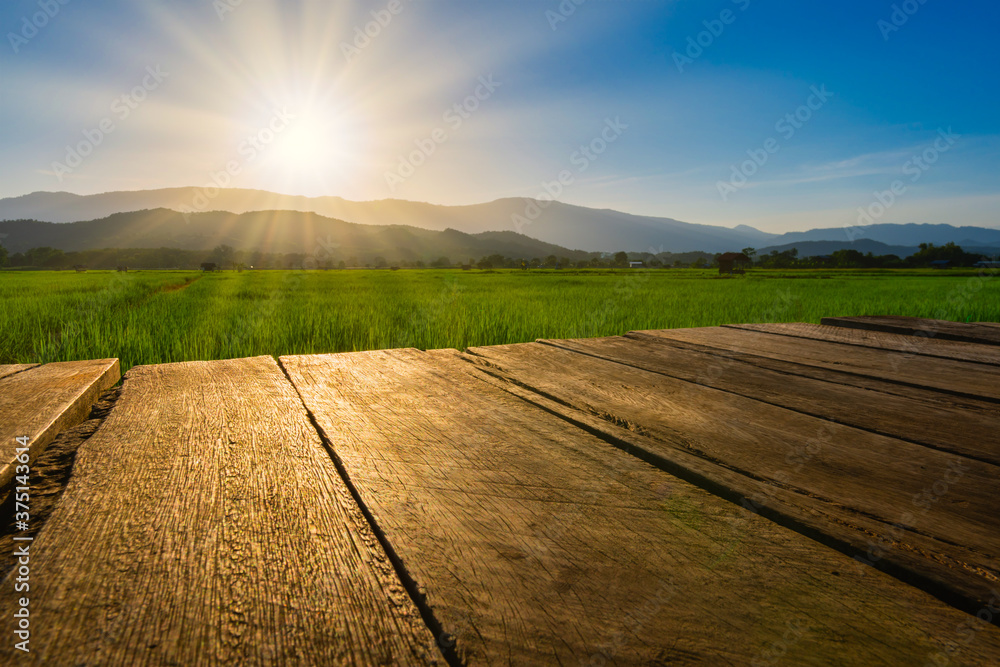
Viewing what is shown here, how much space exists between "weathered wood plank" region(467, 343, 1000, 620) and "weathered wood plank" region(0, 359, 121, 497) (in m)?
1.29

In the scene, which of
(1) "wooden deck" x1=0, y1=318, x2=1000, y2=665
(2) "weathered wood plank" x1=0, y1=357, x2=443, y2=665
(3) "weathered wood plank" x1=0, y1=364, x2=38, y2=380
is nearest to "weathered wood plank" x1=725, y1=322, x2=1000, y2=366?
(1) "wooden deck" x1=0, y1=318, x2=1000, y2=665

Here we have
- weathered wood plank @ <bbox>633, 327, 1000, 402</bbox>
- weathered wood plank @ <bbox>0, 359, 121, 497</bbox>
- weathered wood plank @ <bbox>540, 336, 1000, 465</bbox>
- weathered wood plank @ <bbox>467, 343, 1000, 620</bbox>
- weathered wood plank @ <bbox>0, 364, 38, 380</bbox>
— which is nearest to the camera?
weathered wood plank @ <bbox>467, 343, 1000, 620</bbox>

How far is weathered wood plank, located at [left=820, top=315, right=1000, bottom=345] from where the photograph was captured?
2736 millimetres

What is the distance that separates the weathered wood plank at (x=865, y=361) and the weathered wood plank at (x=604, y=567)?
144 centimetres

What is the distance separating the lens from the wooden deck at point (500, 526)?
1.80 feet

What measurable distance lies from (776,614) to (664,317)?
5569 mm

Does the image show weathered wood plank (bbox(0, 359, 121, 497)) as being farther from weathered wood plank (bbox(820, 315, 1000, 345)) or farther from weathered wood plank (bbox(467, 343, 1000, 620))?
weathered wood plank (bbox(820, 315, 1000, 345))

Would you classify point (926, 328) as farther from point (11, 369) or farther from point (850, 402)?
point (11, 369)

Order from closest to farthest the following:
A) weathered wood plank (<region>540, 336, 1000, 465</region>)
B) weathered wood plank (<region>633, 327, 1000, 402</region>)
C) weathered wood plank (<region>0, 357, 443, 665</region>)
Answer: weathered wood plank (<region>0, 357, 443, 665</region>)
weathered wood plank (<region>540, 336, 1000, 465</region>)
weathered wood plank (<region>633, 327, 1000, 402</region>)

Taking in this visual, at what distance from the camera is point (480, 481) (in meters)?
0.94

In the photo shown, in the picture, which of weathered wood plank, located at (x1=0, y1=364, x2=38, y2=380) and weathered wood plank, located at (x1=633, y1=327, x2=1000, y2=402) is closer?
weathered wood plank, located at (x1=0, y1=364, x2=38, y2=380)

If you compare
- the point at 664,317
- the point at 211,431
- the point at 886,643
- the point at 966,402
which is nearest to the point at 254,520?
the point at 211,431

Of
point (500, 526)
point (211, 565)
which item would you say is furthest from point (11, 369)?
point (500, 526)

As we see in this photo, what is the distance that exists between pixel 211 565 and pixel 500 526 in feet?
1.39
